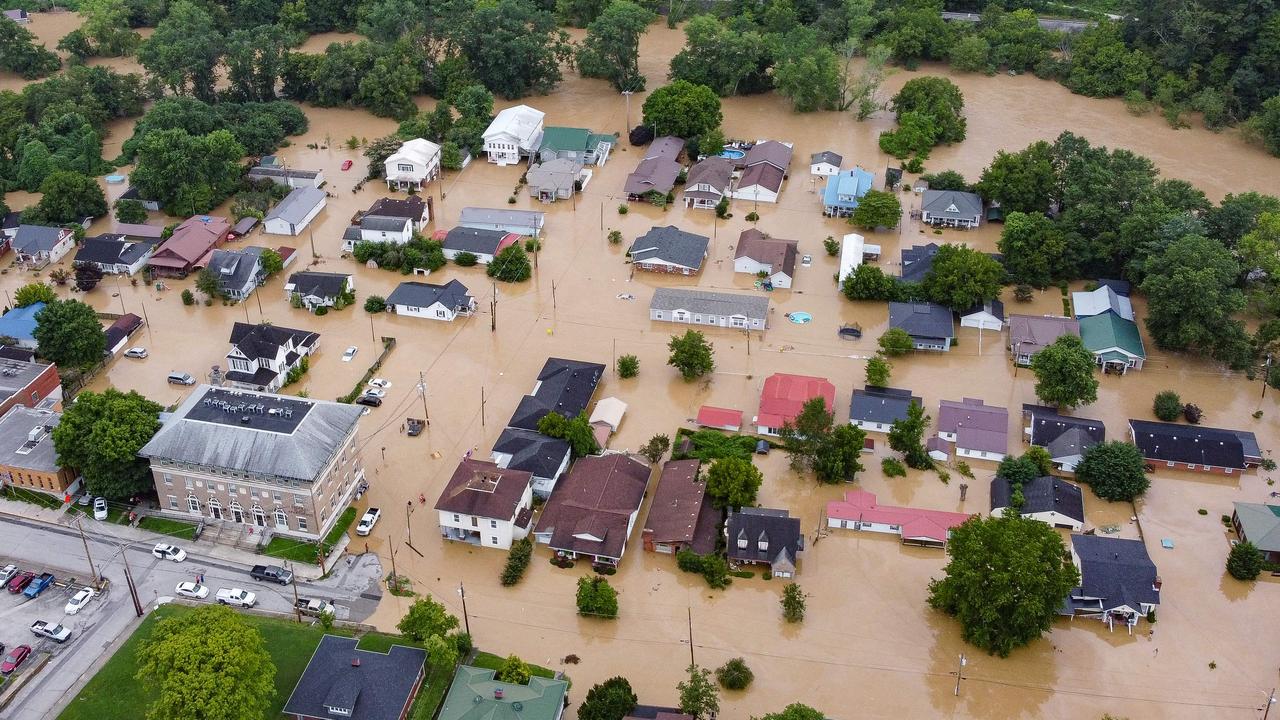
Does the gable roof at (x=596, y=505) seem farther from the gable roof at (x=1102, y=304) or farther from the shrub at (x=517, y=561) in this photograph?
the gable roof at (x=1102, y=304)

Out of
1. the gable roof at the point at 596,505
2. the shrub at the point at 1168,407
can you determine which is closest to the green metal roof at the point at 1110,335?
the shrub at the point at 1168,407

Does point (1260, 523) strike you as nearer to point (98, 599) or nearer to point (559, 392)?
point (559, 392)

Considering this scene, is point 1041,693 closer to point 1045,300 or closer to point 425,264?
point 1045,300

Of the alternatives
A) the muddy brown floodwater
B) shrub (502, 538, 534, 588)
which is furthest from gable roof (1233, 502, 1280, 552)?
shrub (502, 538, 534, 588)

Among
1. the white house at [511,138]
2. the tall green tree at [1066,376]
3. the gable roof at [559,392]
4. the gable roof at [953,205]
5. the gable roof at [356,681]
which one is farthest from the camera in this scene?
the white house at [511,138]

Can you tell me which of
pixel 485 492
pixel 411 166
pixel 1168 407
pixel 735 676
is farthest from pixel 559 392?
pixel 1168 407
